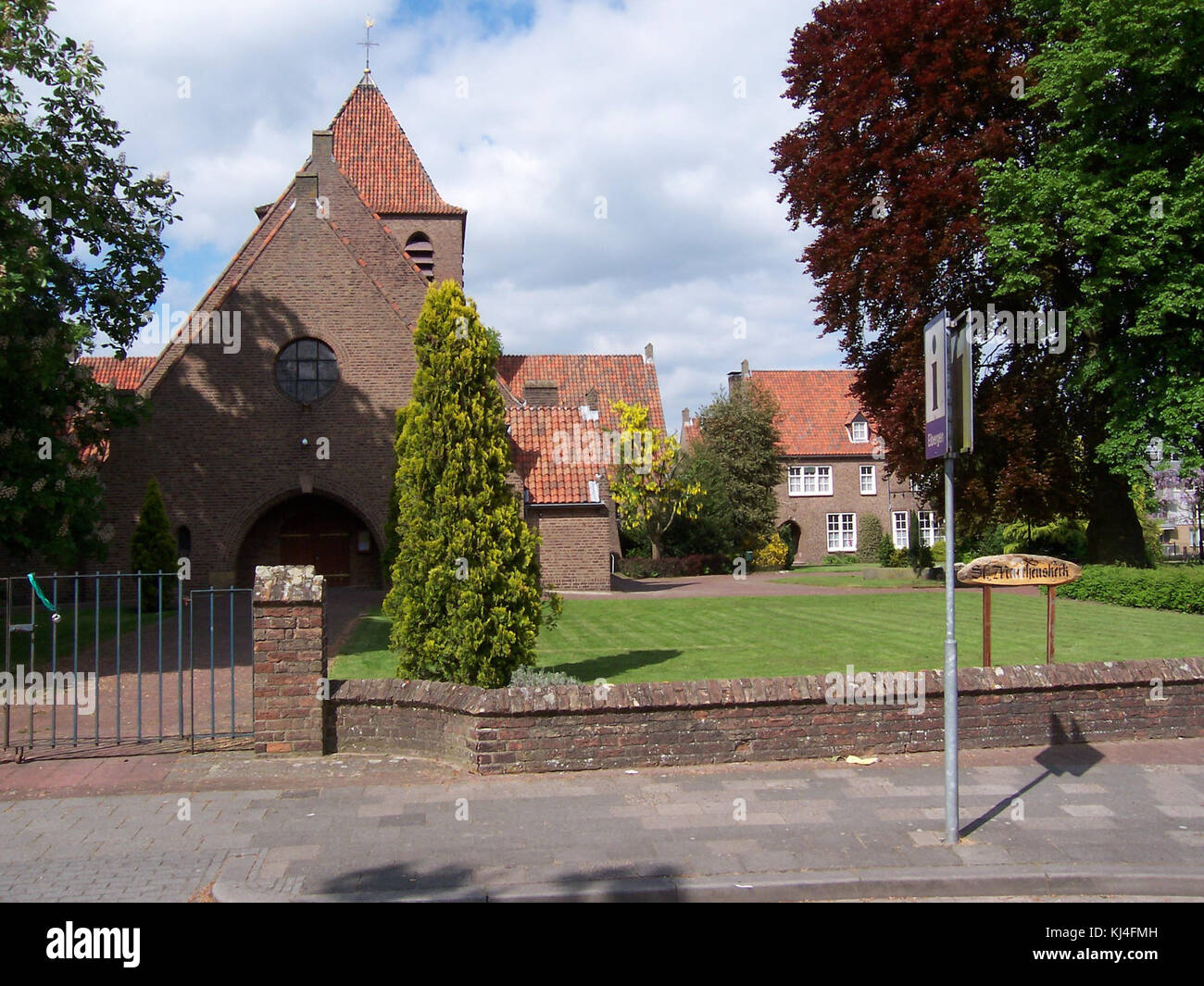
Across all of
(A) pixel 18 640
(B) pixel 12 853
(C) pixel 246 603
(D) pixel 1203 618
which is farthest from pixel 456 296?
(D) pixel 1203 618

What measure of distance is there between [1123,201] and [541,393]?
20.6 meters

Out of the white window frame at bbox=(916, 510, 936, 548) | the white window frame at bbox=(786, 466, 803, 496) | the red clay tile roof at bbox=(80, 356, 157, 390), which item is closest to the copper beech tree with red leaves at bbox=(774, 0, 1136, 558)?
the red clay tile roof at bbox=(80, 356, 157, 390)

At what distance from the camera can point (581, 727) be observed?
840 cm

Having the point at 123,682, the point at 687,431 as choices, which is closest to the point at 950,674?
the point at 123,682

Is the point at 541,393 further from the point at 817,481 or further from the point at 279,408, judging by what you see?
the point at 817,481

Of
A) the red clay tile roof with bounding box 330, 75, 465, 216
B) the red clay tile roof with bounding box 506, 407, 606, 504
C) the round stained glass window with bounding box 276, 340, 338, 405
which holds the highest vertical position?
the red clay tile roof with bounding box 330, 75, 465, 216

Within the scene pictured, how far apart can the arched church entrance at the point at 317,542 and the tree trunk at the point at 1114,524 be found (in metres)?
19.4

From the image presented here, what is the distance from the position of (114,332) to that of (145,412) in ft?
5.55

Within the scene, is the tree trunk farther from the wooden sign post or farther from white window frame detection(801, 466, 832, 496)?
white window frame detection(801, 466, 832, 496)

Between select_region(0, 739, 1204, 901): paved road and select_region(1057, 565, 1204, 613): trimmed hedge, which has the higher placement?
select_region(1057, 565, 1204, 613): trimmed hedge

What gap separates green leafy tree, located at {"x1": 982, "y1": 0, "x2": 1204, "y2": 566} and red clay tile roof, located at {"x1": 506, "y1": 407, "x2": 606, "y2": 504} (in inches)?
495

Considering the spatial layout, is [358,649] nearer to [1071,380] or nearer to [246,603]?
[246,603]

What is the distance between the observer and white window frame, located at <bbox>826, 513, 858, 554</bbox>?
55.2 metres

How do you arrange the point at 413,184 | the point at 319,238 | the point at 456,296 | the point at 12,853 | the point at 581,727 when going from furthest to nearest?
the point at 413,184
the point at 319,238
the point at 456,296
the point at 581,727
the point at 12,853
